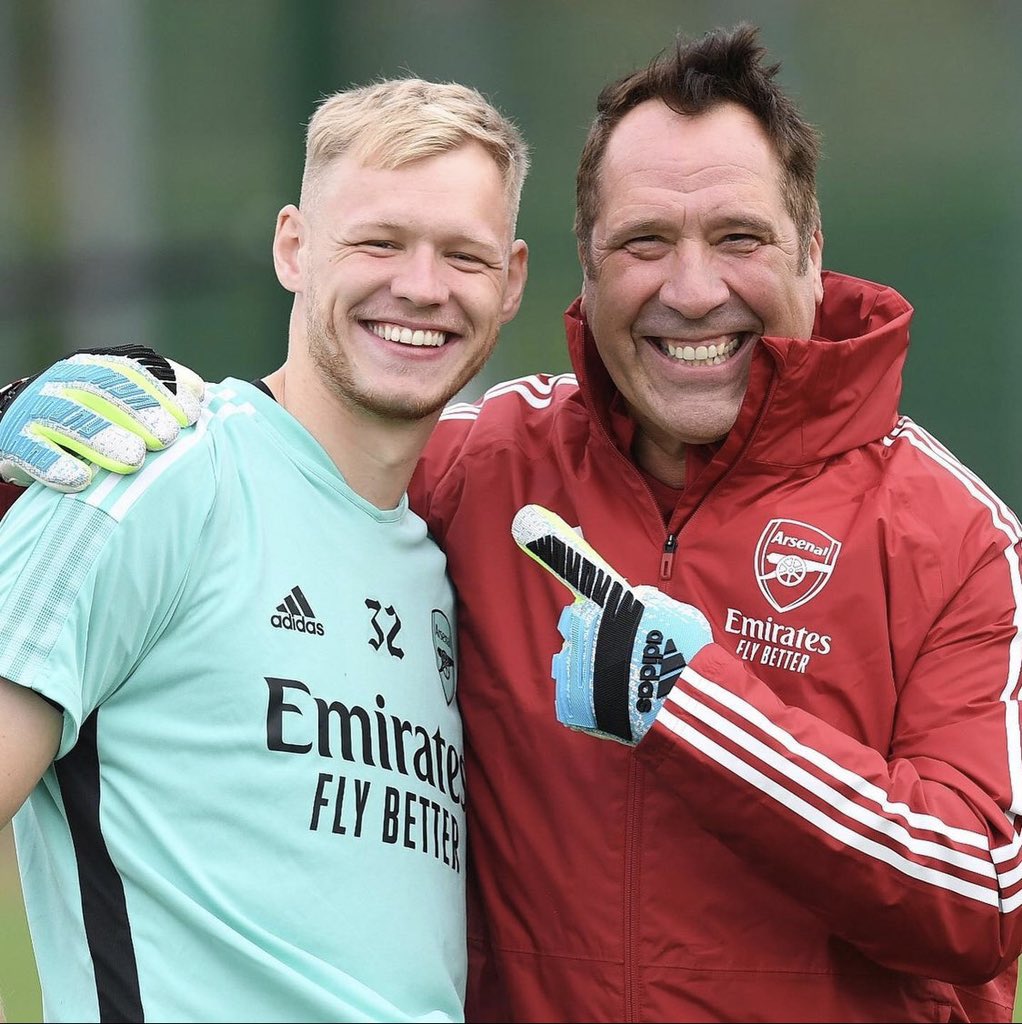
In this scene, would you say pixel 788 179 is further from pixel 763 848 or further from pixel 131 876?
pixel 131 876

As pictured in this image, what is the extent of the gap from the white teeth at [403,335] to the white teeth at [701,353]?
444 mm

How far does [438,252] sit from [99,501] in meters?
0.74

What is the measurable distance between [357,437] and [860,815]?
98cm

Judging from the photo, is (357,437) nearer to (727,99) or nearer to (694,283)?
(694,283)

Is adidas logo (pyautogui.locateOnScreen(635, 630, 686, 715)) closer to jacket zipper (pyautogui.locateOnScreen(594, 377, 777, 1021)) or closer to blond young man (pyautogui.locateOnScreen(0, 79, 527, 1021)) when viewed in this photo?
jacket zipper (pyautogui.locateOnScreen(594, 377, 777, 1021))

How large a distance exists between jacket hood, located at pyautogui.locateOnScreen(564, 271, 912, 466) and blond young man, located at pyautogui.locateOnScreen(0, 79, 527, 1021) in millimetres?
452

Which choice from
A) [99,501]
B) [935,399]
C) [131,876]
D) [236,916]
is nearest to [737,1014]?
[236,916]

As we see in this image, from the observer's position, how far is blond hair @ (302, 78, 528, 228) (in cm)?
245

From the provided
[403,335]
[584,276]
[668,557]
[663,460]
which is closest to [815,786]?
[668,557]

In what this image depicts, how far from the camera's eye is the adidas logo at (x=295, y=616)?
2.23 meters

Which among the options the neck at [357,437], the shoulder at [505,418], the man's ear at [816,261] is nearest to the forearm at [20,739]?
the neck at [357,437]

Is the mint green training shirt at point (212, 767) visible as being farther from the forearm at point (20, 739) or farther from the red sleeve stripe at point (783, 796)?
the red sleeve stripe at point (783, 796)

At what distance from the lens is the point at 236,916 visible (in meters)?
2.09

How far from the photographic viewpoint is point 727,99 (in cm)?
270
